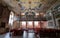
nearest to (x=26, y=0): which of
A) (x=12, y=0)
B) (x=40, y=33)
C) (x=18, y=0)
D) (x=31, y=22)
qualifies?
(x=18, y=0)

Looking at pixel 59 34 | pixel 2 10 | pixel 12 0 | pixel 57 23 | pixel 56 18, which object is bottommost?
pixel 59 34

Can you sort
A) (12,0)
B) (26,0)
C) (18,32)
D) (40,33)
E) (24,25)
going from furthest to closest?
1. (24,25)
2. (26,0)
3. (12,0)
4. (18,32)
5. (40,33)

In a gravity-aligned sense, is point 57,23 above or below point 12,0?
below

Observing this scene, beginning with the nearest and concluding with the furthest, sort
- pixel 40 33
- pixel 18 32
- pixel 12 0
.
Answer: pixel 40 33 < pixel 18 32 < pixel 12 0

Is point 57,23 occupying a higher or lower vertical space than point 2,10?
lower

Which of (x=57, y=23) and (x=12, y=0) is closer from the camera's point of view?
(x=12, y=0)

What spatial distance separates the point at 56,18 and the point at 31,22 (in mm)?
7325

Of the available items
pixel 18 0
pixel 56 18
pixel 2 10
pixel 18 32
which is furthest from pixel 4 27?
pixel 56 18

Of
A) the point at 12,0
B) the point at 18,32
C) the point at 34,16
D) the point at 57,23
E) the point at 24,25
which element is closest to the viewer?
the point at 18,32

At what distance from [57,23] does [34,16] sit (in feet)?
18.2

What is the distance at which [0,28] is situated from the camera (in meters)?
9.21

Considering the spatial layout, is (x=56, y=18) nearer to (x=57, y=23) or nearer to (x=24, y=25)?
(x=57, y=23)

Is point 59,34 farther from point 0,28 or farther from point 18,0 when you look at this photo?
point 0,28

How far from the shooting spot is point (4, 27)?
32.6 feet
